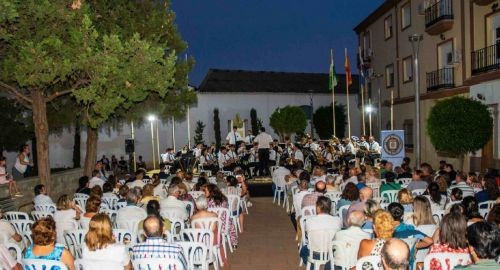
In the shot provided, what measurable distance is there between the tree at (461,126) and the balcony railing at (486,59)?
327cm

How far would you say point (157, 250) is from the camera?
5523 millimetres

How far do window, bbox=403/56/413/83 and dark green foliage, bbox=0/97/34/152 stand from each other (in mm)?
19255

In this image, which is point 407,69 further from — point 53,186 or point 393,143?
point 53,186

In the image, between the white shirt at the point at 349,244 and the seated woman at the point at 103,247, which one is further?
the white shirt at the point at 349,244

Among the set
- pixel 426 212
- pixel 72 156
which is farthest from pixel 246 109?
pixel 426 212

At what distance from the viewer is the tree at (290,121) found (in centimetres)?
3744

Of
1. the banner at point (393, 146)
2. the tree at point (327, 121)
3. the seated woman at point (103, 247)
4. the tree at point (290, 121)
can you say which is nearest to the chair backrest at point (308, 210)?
the seated woman at point (103, 247)

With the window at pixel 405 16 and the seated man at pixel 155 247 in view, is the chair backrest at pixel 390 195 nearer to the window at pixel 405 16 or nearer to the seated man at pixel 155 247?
the seated man at pixel 155 247

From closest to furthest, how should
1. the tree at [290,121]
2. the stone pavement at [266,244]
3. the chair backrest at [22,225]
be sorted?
1. the chair backrest at [22,225]
2. the stone pavement at [266,244]
3. the tree at [290,121]

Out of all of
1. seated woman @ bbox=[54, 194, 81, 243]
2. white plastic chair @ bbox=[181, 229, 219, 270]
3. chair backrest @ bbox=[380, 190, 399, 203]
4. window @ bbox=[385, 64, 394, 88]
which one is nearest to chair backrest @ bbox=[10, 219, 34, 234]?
seated woman @ bbox=[54, 194, 81, 243]

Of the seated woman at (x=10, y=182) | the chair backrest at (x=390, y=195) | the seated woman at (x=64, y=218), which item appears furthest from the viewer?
the seated woman at (x=10, y=182)

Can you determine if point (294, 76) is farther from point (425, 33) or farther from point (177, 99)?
point (177, 99)

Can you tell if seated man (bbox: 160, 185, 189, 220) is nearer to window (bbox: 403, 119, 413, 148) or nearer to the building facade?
the building facade

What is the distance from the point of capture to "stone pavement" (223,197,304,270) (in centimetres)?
856
